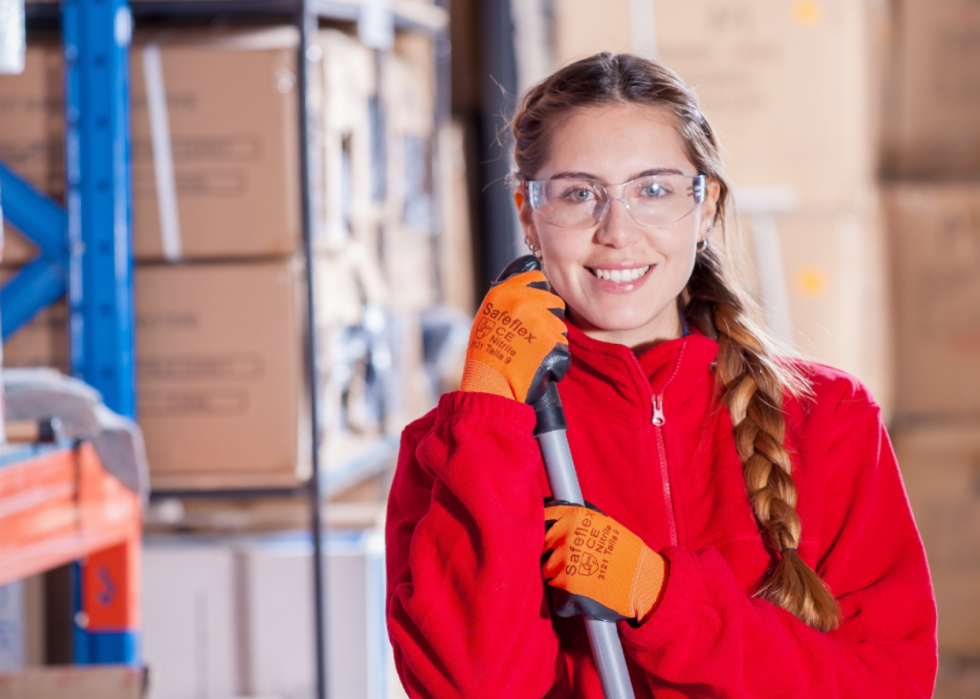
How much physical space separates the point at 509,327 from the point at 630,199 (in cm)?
24

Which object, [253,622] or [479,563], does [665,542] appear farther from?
[253,622]

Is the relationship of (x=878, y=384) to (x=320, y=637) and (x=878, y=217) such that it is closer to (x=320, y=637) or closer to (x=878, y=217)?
(x=878, y=217)

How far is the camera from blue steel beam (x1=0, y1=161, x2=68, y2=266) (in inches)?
80.1

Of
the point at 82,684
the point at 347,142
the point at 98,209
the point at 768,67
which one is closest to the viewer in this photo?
the point at 82,684

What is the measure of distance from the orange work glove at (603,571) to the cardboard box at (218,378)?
3.56 feet

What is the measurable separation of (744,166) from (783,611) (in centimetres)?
166

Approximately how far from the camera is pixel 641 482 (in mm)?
1321

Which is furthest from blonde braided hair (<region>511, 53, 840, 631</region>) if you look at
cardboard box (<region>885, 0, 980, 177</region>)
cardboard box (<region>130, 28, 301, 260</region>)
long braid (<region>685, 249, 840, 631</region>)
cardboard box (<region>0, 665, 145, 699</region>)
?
cardboard box (<region>885, 0, 980, 177</region>)

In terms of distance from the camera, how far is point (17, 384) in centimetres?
173

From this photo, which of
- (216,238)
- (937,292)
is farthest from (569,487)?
(937,292)

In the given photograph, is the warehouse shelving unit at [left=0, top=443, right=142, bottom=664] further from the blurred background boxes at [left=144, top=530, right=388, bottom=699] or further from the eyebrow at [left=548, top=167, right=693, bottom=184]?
the eyebrow at [left=548, top=167, right=693, bottom=184]

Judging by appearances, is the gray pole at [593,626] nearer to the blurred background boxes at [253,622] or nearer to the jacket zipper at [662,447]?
the jacket zipper at [662,447]

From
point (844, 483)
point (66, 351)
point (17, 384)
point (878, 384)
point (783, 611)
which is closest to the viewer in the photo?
point (783, 611)

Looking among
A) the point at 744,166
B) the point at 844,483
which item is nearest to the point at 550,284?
the point at 844,483
